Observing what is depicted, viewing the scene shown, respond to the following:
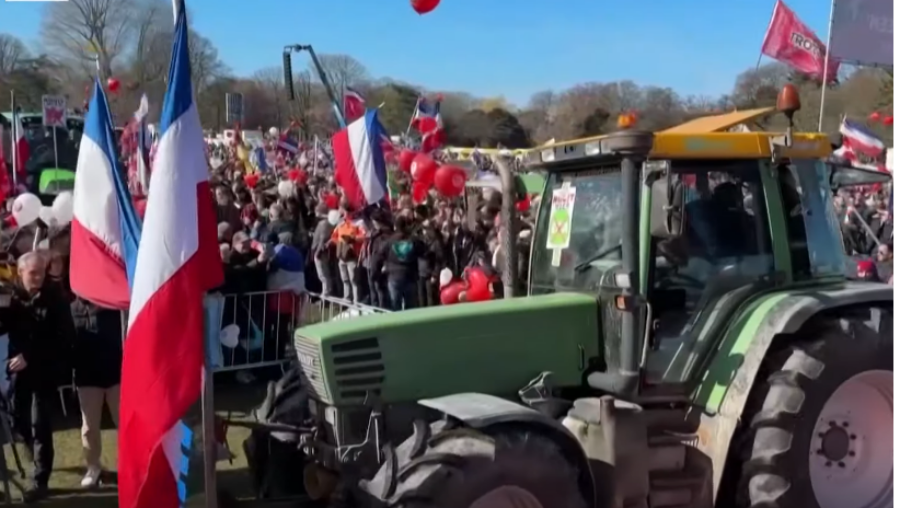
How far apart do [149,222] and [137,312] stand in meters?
0.43

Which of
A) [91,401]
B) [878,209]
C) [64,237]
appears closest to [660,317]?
[91,401]

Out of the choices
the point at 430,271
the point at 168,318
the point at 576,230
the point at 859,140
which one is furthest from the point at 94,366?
the point at 859,140

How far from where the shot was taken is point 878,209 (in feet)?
53.2

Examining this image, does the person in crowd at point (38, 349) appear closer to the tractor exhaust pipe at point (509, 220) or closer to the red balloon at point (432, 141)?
the tractor exhaust pipe at point (509, 220)

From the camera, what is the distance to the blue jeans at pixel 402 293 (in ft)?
41.3

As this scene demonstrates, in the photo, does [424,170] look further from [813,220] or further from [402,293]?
[813,220]

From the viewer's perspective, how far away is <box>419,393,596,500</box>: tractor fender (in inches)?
174

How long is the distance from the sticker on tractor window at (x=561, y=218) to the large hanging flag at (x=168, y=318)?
192 cm

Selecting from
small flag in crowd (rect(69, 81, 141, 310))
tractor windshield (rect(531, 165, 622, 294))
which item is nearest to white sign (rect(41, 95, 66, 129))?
small flag in crowd (rect(69, 81, 141, 310))

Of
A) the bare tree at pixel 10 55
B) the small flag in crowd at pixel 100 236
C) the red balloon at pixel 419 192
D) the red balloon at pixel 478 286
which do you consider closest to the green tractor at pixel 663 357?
the small flag in crowd at pixel 100 236

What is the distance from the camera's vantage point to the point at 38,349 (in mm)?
6449

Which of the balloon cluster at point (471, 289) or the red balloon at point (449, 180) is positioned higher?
the red balloon at point (449, 180)

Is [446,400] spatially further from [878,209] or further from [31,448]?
[878,209]

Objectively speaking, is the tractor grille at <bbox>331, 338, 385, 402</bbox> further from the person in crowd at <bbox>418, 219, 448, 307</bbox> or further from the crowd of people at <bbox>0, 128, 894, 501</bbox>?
the person in crowd at <bbox>418, 219, 448, 307</bbox>
